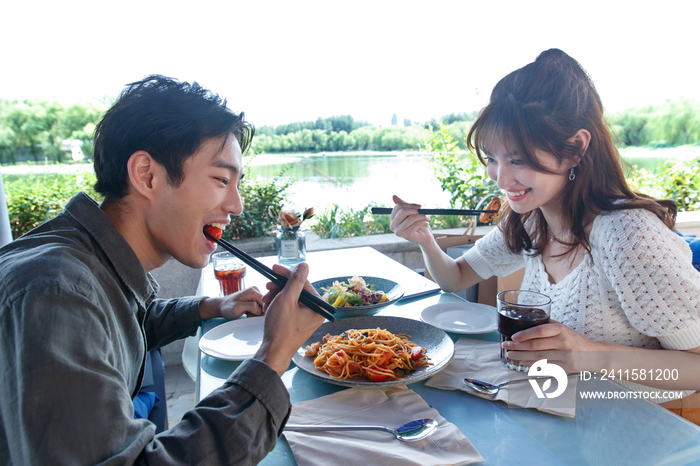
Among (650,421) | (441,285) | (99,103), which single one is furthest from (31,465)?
(99,103)

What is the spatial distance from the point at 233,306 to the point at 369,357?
2.40ft

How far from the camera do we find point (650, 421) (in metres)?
0.91

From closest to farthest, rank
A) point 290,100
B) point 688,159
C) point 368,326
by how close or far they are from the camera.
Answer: point 368,326
point 290,100
point 688,159

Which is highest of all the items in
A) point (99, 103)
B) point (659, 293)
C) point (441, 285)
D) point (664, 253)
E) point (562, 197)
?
point (99, 103)

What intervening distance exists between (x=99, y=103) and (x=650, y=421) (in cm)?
517

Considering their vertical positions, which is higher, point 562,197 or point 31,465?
point 562,197

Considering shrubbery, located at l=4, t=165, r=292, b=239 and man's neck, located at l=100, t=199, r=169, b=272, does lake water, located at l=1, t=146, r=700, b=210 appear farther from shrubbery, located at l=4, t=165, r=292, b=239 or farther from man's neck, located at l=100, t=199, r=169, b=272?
man's neck, located at l=100, t=199, r=169, b=272

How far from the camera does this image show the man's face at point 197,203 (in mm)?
1036

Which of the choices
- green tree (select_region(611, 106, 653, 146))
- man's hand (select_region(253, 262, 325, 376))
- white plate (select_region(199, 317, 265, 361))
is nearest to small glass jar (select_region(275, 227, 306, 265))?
white plate (select_region(199, 317, 265, 361))

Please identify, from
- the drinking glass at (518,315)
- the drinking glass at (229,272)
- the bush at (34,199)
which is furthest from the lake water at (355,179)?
the drinking glass at (518,315)

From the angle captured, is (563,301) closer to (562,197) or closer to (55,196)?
(562,197)

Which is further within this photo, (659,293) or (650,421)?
(659,293)

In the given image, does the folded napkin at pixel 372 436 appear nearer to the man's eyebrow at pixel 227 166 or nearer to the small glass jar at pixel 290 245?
the man's eyebrow at pixel 227 166

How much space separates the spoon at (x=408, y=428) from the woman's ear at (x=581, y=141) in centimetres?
110
